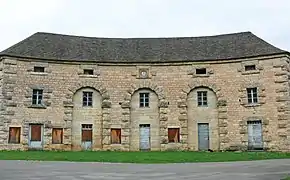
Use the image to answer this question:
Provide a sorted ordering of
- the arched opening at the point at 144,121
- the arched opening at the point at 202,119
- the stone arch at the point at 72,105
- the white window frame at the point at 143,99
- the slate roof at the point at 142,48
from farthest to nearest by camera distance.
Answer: the white window frame at the point at 143,99, the slate roof at the point at 142,48, the arched opening at the point at 144,121, the arched opening at the point at 202,119, the stone arch at the point at 72,105

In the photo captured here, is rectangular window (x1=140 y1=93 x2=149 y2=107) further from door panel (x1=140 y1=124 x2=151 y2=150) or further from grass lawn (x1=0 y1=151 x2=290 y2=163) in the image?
grass lawn (x1=0 y1=151 x2=290 y2=163)

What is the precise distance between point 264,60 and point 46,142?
60.0 ft

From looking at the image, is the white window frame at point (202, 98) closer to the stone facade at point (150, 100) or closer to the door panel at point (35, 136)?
the stone facade at point (150, 100)

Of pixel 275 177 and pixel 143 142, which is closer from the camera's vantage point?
pixel 275 177

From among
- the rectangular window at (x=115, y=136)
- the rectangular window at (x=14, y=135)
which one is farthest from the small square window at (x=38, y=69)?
the rectangular window at (x=115, y=136)

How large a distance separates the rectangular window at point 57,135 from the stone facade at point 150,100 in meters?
0.25

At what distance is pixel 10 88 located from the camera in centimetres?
3200

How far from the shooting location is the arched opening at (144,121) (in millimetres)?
33750

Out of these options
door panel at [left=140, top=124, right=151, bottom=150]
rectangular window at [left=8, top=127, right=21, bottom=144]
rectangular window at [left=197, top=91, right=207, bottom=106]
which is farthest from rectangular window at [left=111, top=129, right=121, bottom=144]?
rectangular window at [left=8, top=127, right=21, bottom=144]

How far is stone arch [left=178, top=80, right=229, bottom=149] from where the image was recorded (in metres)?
32.7

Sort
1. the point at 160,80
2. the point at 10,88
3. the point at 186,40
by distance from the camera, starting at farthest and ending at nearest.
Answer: the point at 186,40, the point at 160,80, the point at 10,88

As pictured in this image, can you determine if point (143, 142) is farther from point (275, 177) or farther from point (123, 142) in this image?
point (275, 177)

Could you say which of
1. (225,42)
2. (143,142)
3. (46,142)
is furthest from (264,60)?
(46,142)

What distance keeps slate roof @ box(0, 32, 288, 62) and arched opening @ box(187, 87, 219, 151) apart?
304cm
